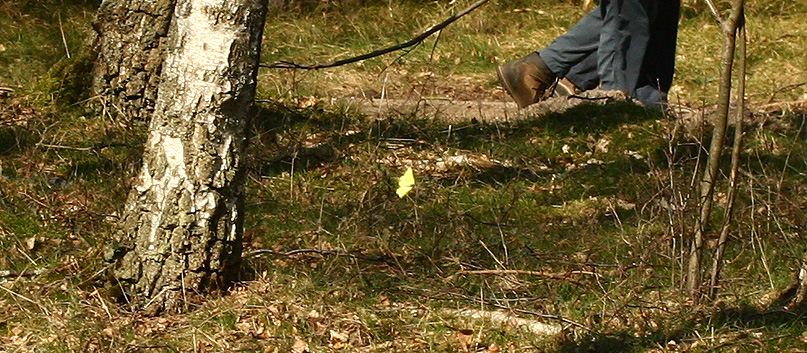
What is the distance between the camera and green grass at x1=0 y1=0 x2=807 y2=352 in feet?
13.7

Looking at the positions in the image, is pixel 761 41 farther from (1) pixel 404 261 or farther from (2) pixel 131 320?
(2) pixel 131 320

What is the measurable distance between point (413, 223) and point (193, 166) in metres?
1.29

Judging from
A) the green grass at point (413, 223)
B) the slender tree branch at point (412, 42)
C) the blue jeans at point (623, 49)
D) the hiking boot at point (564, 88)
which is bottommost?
the green grass at point (413, 223)

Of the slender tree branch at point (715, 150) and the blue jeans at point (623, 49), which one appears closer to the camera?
the slender tree branch at point (715, 150)

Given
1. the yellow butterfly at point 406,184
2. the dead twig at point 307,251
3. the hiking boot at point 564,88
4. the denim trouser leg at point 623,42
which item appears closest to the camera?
the dead twig at point 307,251

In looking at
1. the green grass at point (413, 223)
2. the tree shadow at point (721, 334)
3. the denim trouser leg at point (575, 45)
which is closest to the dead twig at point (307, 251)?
the green grass at point (413, 223)

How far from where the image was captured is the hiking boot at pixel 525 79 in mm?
7836

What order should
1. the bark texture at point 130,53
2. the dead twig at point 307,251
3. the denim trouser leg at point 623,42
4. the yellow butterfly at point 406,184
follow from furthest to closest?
the denim trouser leg at point 623,42
the bark texture at point 130,53
the yellow butterfly at point 406,184
the dead twig at point 307,251

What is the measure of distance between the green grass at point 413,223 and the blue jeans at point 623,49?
0.50 m

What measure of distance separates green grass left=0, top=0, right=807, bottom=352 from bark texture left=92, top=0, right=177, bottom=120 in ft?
0.50

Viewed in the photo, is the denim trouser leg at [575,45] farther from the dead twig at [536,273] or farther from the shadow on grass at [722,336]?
the shadow on grass at [722,336]

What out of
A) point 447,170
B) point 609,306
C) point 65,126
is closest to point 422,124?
point 447,170

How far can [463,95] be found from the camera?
8500 mm

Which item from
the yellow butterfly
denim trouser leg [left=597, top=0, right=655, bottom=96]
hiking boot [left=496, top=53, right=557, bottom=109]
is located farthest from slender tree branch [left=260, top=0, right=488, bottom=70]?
hiking boot [left=496, top=53, right=557, bottom=109]
